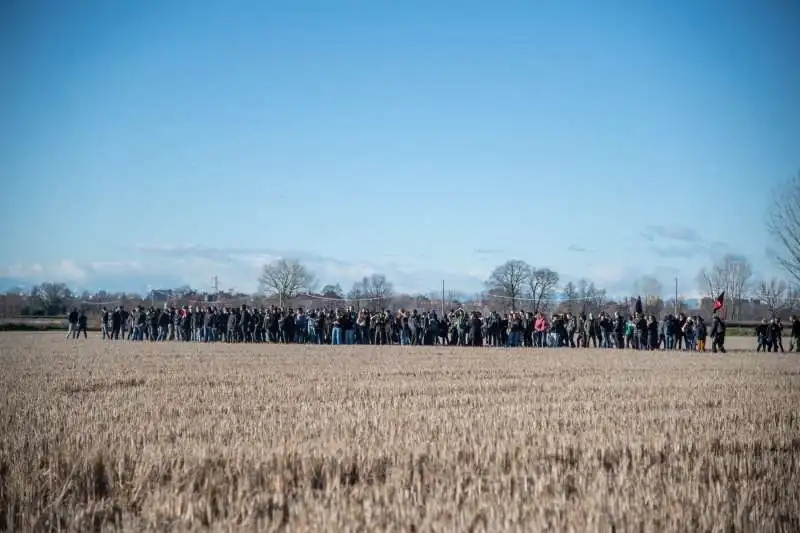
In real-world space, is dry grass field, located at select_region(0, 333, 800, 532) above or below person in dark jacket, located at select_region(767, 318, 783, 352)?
below

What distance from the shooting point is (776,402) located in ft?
42.5

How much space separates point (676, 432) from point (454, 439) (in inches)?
123

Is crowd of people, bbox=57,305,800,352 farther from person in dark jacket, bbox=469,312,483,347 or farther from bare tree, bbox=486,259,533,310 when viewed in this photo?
bare tree, bbox=486,259,533,310

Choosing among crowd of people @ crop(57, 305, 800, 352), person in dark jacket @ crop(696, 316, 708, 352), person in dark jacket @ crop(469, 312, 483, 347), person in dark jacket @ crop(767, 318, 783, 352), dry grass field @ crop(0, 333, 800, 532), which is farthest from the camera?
Answer: person in dark jacket @ crop(469, 312, 483, 347)

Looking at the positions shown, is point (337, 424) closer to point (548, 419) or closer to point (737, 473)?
point (548, 419)

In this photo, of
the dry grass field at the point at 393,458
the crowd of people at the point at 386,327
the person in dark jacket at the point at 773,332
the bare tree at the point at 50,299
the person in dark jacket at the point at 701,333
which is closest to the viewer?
the dry grass field at the point at 393,458

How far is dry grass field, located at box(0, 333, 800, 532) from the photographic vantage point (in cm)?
553

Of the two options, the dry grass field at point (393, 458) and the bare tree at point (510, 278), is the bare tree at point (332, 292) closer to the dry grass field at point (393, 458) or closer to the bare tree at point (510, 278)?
the bare tree at point (510, 278)

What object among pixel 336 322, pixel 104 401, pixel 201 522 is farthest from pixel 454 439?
pixel 336 322

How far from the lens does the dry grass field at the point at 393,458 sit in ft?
18.1

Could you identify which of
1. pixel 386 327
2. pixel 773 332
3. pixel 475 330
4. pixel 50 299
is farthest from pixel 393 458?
pixel 50 299

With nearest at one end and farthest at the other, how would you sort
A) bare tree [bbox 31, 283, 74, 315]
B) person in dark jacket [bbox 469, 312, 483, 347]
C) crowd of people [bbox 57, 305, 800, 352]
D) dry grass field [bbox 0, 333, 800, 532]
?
dry grass field [bbox 0, 333, 800, 532]
crowd of people [bbox 57, 305, 800, 352]
person in dark jacket [bbox 469, 312, 483, 347]
bare tree [bbox 31, 283, 74, 315]

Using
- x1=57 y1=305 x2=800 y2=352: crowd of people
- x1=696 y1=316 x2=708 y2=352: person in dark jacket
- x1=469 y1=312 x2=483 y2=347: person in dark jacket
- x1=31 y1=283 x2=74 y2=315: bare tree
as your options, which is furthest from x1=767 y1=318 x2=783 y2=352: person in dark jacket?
x1=31 y1=283 x2=74 y2=315: bare tree

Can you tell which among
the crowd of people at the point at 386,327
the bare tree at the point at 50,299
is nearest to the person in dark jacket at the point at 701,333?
the crowd of people at the point at 386,327
